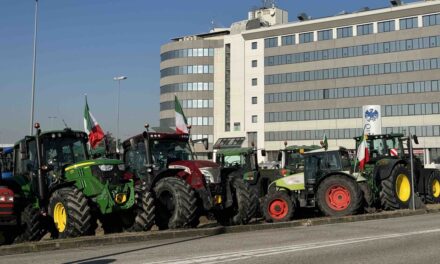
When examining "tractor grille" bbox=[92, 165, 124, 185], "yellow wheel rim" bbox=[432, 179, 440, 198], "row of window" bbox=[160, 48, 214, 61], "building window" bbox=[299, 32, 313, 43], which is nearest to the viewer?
"tractor grille" bbox=[92, 165, 124, 185]

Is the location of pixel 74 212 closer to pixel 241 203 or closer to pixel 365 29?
pixel 241 203

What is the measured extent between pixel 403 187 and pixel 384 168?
50.0 inches

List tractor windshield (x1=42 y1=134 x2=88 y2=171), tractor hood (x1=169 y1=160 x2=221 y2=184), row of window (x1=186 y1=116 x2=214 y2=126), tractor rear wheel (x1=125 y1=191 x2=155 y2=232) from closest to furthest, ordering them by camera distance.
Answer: tractor rear wheel (x1=125 y1=191 x2=155 y2=232), tractor windshield (x1=42 y1=134 x2=88 y2=171), tractor hood (x1=169 y1=160 x2=221 y2=184), row of window (x1=186 y1=116 x2=214 y2=126)

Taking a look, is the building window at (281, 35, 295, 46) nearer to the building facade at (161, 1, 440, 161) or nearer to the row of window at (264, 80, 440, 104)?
the building facade at (161, 1, 440, 161)

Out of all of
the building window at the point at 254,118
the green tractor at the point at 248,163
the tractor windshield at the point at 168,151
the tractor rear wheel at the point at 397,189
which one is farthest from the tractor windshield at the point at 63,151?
the building window at the point at 254,118

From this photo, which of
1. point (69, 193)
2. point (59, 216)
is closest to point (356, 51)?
point (59, 216)

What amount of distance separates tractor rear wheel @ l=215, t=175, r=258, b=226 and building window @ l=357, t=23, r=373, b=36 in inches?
2765

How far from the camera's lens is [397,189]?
69.8 ft

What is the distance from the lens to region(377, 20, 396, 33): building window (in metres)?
81.4

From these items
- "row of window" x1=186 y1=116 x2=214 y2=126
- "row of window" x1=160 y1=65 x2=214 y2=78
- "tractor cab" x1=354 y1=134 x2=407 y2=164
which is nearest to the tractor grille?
"tractor cab" x1=354 y1=134 x2=407 y2=164

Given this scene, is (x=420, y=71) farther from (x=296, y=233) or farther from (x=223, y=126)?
(x=296, y=233)

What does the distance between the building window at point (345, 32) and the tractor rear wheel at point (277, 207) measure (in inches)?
2703

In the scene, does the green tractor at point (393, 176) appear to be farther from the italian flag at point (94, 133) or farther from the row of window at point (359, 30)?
the row of window at point (359, 30)

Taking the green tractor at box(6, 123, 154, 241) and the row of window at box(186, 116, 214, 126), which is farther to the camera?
the row of window at box(186, 116, 214, 126)
